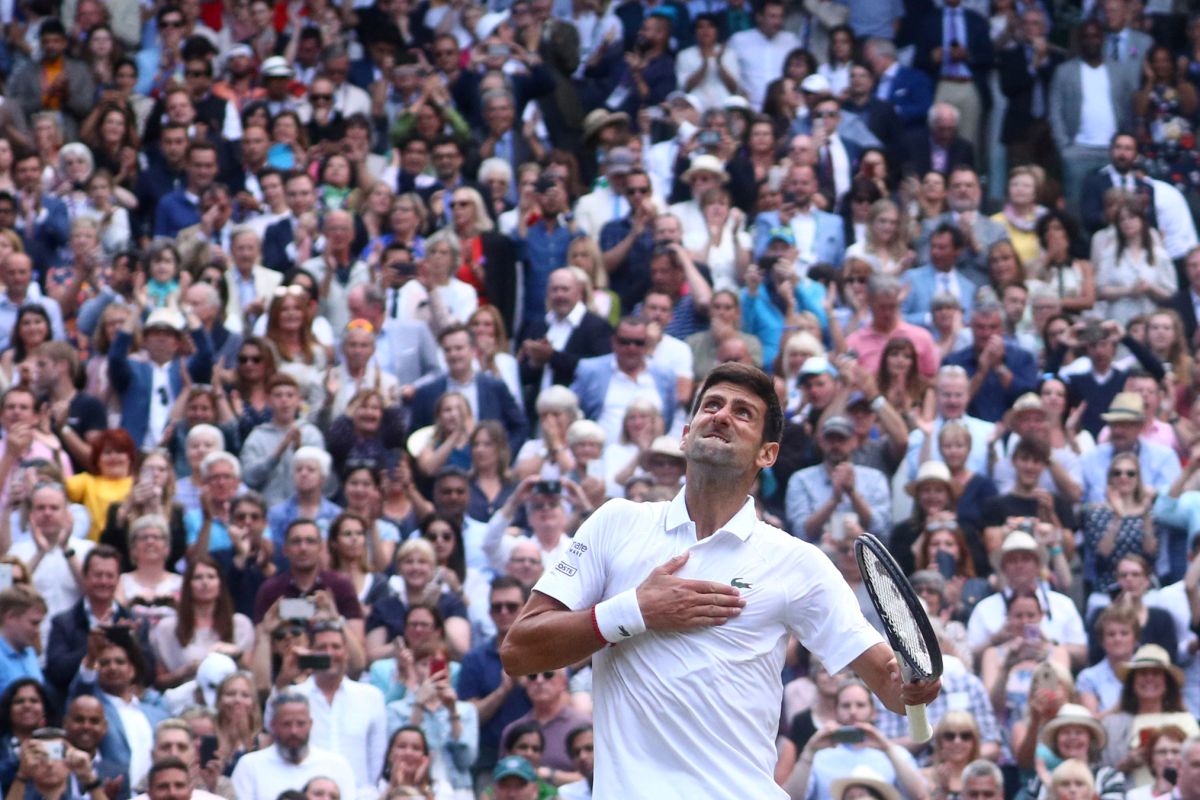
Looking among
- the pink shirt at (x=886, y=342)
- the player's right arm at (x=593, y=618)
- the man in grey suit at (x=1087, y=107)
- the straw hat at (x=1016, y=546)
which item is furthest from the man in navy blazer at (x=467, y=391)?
the player's right arm at (x=593, y=618)

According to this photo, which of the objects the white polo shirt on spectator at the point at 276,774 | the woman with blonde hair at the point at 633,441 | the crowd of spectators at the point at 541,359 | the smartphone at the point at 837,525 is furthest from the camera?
the woman with blonde hair at the point at 633,441

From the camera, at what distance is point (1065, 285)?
55.4ft

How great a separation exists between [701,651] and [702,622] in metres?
0.10

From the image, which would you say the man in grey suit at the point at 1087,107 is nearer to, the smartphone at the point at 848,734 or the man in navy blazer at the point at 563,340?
the man in navy blazer at the point at 563,340

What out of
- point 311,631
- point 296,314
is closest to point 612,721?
point 311,631

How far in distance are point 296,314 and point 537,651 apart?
9339 millimetres

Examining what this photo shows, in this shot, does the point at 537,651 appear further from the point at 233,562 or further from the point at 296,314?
the point at 296,314

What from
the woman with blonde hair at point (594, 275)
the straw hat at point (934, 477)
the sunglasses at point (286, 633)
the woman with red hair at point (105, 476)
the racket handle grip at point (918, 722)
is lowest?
the sunglasses at point (286, 633)

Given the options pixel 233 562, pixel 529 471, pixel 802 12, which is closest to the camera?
pixel 233 562

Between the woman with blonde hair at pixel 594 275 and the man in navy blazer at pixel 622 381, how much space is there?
0.89m

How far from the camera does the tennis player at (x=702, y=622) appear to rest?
19.2ft

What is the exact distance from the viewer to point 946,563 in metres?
13.1

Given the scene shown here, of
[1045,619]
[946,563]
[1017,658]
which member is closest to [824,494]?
[946,563]

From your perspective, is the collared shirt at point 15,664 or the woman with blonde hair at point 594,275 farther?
the woman with blonde hair at point 594,275
